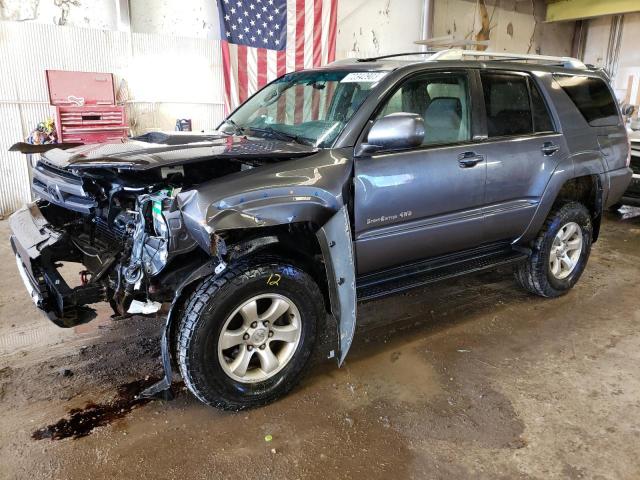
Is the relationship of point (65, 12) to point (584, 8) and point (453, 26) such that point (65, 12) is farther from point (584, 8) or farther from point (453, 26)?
point (584, 8)

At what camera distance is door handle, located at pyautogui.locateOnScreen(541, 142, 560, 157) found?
3.51 metres

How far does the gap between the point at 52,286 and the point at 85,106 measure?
4.37 metres

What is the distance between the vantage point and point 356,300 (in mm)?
2691

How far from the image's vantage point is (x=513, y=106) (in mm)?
3453

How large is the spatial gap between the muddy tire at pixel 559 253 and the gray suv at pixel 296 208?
0.63ft

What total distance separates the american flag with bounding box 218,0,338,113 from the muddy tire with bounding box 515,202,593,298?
4700mm

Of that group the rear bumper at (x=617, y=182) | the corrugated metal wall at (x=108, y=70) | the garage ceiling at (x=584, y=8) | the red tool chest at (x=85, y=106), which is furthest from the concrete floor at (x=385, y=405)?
the garage ceiling at (x=584, y=8)

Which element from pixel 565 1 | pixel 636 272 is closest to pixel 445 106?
pixel 636 272

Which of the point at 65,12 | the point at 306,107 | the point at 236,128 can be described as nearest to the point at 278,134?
the point at 306,107

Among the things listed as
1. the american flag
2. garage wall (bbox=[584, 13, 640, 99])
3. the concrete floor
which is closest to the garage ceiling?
garage wall (bbox=[584, 13, 640, 99])

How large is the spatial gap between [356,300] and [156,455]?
3.97 feet

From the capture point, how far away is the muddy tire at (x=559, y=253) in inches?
150

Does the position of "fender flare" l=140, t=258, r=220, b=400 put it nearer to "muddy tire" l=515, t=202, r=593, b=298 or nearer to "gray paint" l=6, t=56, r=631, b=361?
"gray paint" l=6, t=56, r=631, b=361

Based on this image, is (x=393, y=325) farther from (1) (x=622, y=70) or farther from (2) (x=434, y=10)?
(1) (x=622, y=70)
